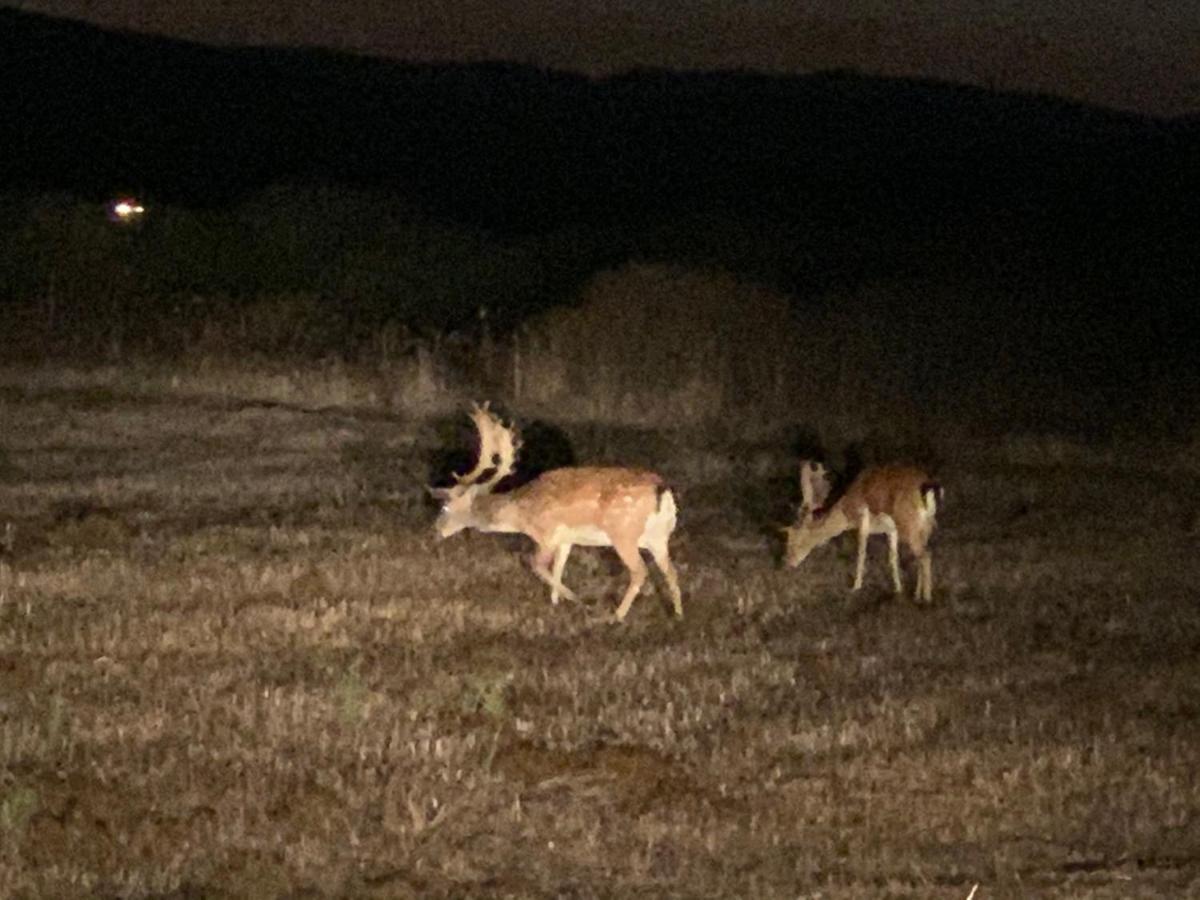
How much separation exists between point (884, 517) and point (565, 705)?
13.7 feet

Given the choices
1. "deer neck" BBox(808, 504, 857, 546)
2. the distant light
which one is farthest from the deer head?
the distant light

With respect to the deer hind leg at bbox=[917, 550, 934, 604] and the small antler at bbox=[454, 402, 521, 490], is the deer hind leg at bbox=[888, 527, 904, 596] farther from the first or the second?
the small antler at bbox=[454, 402, 521, 490]

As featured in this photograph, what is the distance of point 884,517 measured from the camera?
13812mm

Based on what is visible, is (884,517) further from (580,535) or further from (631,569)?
(580,535)

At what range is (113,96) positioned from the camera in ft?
255

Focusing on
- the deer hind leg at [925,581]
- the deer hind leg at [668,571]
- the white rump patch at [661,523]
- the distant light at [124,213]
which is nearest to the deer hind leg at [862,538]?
the deer hind leg at [925,581]

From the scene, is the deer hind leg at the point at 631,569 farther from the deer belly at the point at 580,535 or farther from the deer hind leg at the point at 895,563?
the deer hind leg at the point at 895,563

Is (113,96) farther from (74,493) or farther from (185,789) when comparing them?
(185,789)

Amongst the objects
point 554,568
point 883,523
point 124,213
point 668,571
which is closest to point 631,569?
point 668,571

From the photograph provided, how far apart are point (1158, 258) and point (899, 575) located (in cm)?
1436

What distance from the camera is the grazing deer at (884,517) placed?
44.6ft

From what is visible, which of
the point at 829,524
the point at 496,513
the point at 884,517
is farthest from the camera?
the point at 829,524

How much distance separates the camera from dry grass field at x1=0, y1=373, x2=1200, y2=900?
7871 mm

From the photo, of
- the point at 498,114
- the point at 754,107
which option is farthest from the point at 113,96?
the point at 754,107
